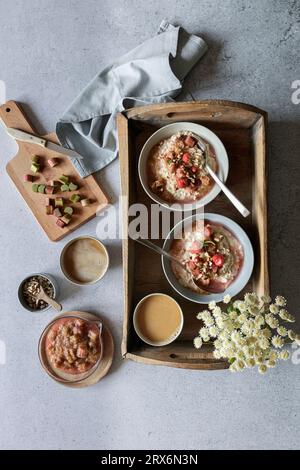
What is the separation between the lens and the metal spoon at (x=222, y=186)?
5.49 feet

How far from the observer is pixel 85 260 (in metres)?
1.95

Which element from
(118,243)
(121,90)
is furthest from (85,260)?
(121,90)

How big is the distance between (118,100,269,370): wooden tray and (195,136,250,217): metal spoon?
0.24 ft

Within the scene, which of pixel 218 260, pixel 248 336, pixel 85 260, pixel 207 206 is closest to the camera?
pixel 248 336

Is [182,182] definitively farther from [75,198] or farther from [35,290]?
[35,290]

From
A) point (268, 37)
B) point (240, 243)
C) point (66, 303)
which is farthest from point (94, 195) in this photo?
point (268, 37)

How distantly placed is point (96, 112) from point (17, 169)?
43cm

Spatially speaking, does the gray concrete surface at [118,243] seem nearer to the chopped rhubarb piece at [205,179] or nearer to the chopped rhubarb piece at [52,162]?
the chopped rhubarb piece at [52,162]

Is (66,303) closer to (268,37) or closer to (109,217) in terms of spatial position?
(109,217)

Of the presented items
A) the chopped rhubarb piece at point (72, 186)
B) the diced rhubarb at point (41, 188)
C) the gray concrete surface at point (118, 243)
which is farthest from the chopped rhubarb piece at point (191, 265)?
the diced rhubarb at point (41, 188)

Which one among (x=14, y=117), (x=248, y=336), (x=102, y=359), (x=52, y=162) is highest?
(x=14, y=117)

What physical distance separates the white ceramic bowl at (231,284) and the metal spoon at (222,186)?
0.25 ft

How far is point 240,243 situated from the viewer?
1737mm

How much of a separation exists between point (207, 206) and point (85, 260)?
564mm
